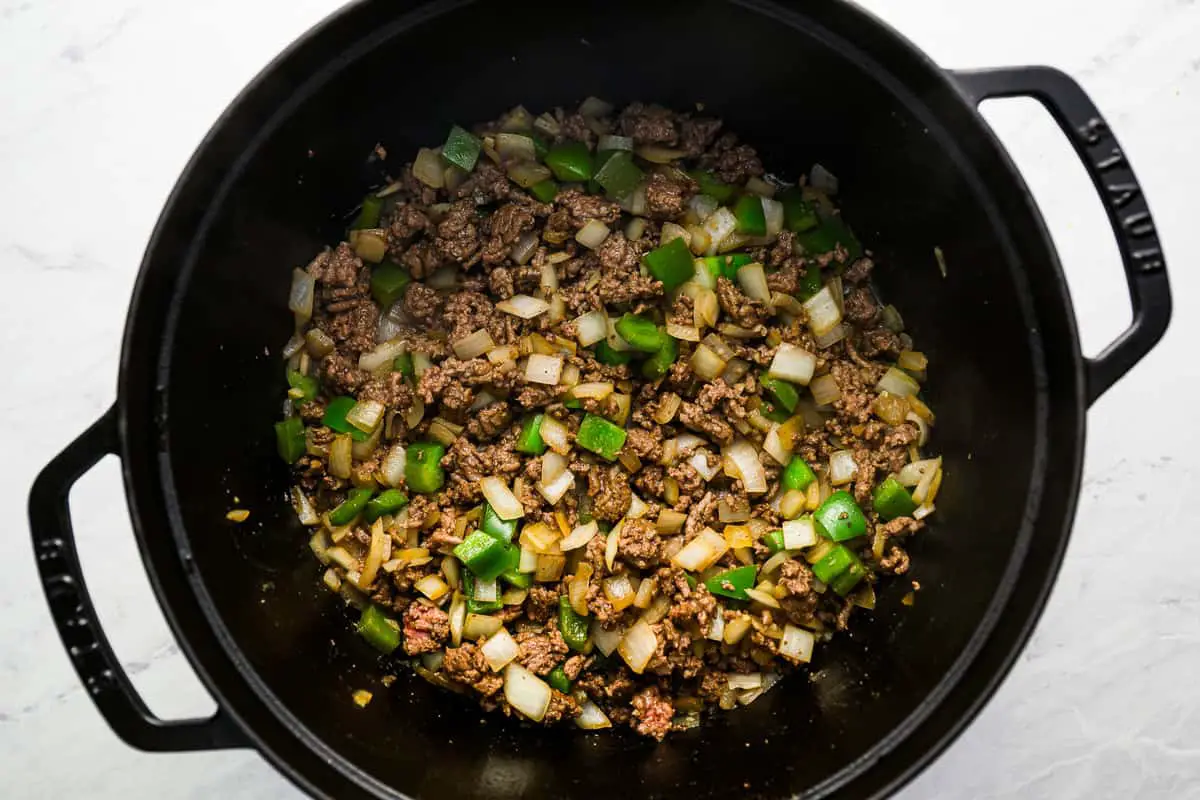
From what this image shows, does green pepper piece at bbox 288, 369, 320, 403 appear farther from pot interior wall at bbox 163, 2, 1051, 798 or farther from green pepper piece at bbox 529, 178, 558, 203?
green pepper piece at bbox 529, 178, 558, 203

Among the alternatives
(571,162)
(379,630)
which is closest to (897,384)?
(571,162)

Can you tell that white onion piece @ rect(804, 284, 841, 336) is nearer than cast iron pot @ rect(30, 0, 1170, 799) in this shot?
No

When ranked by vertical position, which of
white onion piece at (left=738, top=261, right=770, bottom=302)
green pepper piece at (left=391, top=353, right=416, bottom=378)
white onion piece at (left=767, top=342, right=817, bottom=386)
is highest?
white onion piece at (left=738, top=261, right=770, bottom=302)

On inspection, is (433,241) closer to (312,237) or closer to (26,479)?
(312,237)

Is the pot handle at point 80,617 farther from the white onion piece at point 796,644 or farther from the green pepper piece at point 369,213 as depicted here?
the white onion piece at point 796,644

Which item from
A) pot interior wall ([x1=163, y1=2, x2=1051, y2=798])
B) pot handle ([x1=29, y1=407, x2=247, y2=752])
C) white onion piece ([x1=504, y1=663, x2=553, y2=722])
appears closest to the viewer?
pot handle ([x1=29, y1=407, x2=247, y2=752])

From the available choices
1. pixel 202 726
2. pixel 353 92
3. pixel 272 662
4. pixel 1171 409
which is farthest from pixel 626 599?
pixel 1171 409

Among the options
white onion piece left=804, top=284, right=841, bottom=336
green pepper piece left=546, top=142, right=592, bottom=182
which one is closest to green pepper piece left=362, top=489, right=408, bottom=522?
green pepper piece left=546, top=142, right=592, bottom=182

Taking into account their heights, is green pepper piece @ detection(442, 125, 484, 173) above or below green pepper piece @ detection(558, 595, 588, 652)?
above

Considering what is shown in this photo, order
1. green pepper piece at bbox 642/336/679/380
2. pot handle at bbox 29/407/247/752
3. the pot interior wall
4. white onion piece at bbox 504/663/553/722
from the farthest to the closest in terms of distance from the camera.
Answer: green pepper piece at bbox 642/336/679/380, white onion piece at bbox 504/663/553/722, the pot interior wall, pot handle at bbox 29/407/247/752
